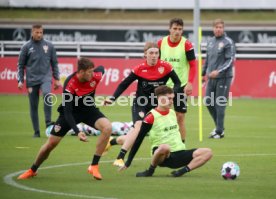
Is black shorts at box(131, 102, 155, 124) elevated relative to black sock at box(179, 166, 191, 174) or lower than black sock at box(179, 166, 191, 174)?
elevated

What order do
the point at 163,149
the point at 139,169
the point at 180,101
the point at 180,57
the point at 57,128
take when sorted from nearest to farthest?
1. the point at 163,149
2. the point at 57,128
3. the point at 139,169
4. the point at 180,101
5. the point at 180,57

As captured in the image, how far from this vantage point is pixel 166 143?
43.3 feet

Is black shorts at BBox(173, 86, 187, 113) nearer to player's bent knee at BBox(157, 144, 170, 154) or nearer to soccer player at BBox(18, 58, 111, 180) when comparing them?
soccer player at BBox(18, 58, 111, 180)

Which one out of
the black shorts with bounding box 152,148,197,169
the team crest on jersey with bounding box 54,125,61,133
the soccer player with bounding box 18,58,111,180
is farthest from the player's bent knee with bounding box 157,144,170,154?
the team crest on jersey with bounding box 54,125,61,133

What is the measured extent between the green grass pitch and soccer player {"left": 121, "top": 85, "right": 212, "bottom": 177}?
21cm

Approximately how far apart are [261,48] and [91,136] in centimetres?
2009

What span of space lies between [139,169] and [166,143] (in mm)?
1276

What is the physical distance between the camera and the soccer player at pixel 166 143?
1307 cm

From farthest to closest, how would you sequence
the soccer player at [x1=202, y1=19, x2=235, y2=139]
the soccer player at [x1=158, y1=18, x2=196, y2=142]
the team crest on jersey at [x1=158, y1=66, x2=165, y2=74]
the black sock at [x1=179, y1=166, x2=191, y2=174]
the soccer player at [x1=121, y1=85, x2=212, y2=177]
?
the soccer player at [x1=202, y1=19, x2=235, y2=139] → the soccer player at [x1=158, y1=18, x2=196, y2=142] → the team crest on jersey at [x1=158, y1=66, x2=165, y2=74] → the black sock at [x1=179, y1=166, x2=191, y2=174] → the soccer player at [x1=121, y1=85, x2=212, y2=177]

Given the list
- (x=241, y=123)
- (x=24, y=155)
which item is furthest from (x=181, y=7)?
(x=24, y=155)

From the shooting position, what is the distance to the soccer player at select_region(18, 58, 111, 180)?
13.0 meters

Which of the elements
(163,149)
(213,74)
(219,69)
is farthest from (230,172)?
(219,69)

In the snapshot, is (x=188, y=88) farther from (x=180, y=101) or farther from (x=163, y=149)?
(x=163, y=149)

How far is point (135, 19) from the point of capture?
5097cm
